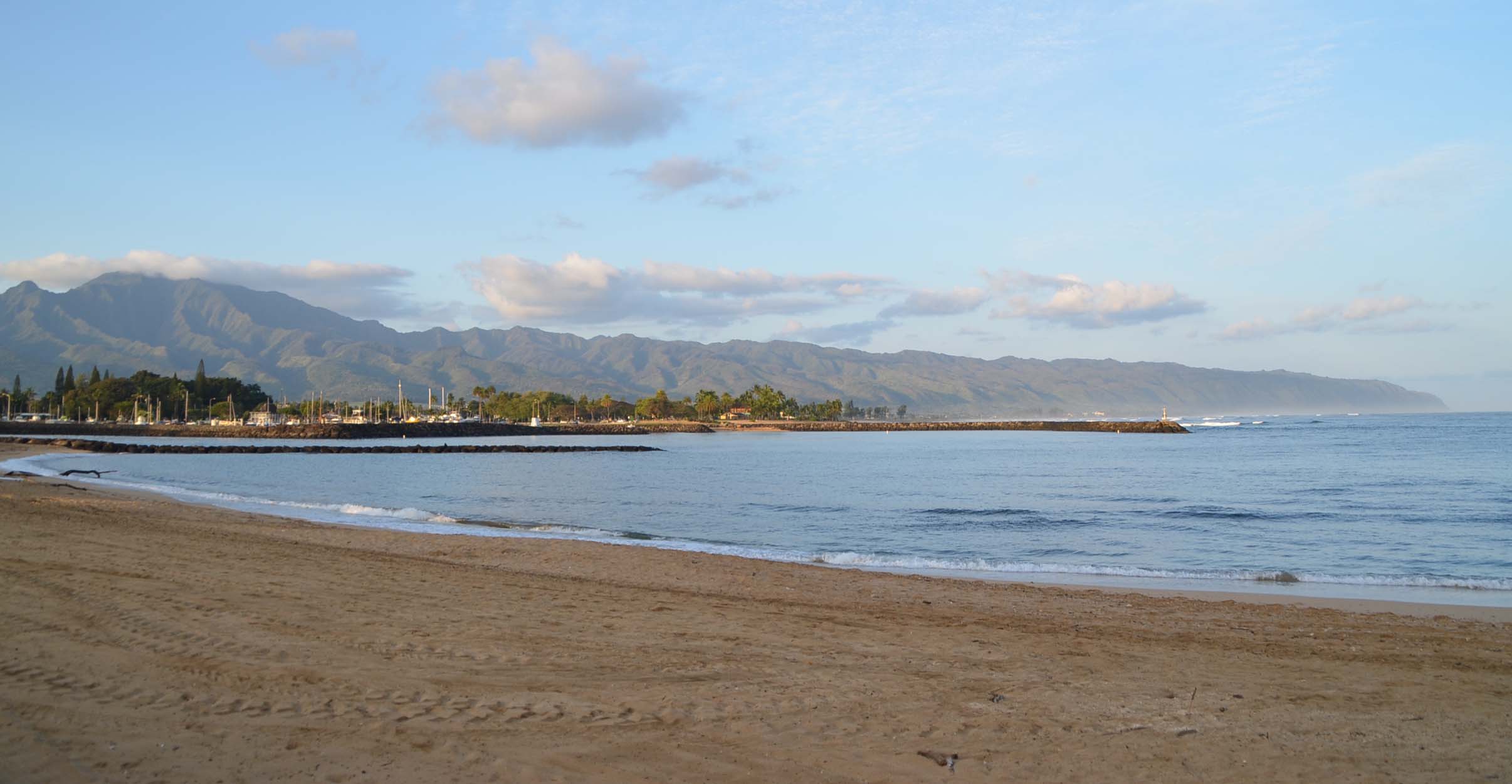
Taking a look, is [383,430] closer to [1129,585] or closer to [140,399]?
[140,399]

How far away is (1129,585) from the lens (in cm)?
1552

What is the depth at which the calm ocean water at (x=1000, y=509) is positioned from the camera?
17625mm

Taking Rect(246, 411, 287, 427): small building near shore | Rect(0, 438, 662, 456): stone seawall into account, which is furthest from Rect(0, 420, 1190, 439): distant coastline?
Rect(0, 438, 662, 456): stone seawall

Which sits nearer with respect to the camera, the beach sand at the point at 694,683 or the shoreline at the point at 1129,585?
the beach sand at the point at 694,683

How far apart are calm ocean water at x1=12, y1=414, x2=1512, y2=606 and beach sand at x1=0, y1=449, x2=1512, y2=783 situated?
512 centimetres

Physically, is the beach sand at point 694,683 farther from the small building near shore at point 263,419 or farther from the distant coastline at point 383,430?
the small building near shore at point 263,419

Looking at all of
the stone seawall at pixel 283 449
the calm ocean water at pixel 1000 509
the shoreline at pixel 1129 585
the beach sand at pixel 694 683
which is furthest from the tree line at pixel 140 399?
the beach sand at pixel 694 683

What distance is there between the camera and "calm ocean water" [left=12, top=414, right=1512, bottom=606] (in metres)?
17.6

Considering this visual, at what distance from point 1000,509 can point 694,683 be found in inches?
933

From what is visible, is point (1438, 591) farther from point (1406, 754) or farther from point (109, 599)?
point (109, 599)

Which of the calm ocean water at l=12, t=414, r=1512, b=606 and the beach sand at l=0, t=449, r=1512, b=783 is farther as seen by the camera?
the calm ocean water at l=12, t=414, r=1512, b=606

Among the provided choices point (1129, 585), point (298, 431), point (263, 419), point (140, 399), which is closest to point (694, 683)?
point (1129, 585)

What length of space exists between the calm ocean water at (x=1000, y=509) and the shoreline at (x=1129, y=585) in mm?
167

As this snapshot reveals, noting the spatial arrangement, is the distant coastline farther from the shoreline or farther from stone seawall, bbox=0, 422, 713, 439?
the shoreline
